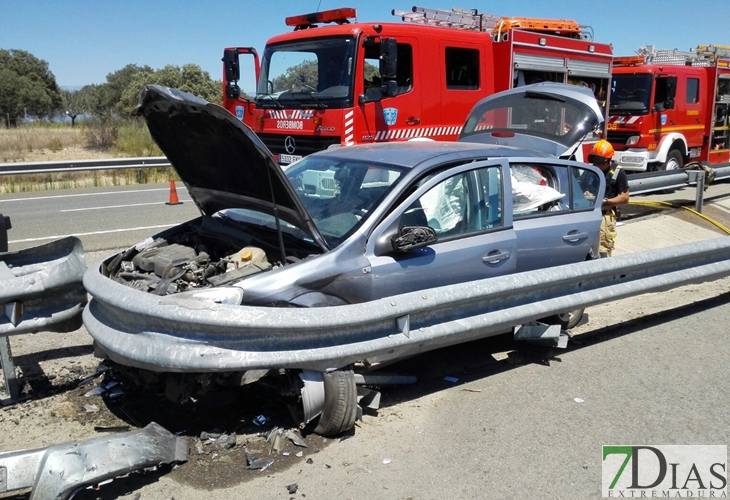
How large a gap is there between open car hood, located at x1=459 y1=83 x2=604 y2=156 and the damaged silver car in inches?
43.7

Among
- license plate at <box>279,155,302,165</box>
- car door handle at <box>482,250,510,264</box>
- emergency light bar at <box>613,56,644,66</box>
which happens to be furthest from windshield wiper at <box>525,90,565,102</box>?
emergency light bar at <box>613,56,644,66</box>

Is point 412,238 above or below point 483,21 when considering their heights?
below

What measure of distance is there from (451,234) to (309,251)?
1.08 metres

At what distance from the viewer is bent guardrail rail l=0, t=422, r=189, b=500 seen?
3.20 m

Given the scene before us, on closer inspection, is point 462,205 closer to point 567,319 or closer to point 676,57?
point 567,319

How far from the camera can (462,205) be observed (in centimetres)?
499

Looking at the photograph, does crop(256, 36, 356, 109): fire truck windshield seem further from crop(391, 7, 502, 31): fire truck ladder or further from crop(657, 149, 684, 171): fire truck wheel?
crop(657, 149, 684, 171): fire truck wheel

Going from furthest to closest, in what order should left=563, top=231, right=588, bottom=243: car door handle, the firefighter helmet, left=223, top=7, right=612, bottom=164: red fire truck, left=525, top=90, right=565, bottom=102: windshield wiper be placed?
left=223, top=7, right=612, bottom=164: red fire truck → left=525, top=90, right=565, bottom=102: windshield wiper → the firefighter helmet → left=563, top=231, right=588, bottom=243: car door handle

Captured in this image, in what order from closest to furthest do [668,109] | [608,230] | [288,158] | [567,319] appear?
[567,319] → [608,230] → [288,158] → [668,109]

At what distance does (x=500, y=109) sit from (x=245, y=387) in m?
5.15

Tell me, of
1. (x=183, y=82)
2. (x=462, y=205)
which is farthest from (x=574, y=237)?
(x=183, y=82)

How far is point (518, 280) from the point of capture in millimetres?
4828

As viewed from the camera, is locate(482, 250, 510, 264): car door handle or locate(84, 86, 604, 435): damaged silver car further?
locate(482, 250, 510, 264): car door handle

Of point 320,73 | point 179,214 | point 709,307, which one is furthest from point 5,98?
point 709,307
